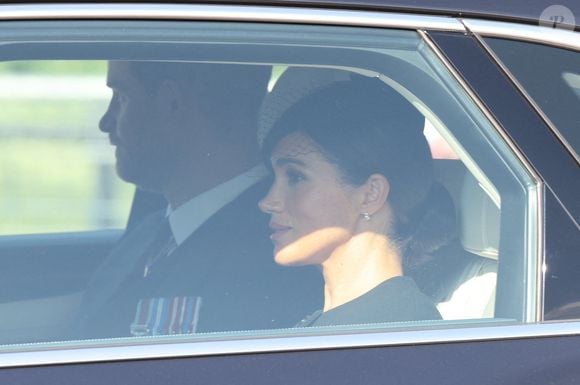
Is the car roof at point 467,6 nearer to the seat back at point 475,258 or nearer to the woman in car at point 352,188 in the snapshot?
the woman in car at point 352,188

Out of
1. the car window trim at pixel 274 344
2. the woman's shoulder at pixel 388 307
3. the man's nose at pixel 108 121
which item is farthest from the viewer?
the man's nose at pixel 108 121

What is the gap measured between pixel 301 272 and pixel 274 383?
0.24 m

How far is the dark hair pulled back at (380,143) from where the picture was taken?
7.33 ft

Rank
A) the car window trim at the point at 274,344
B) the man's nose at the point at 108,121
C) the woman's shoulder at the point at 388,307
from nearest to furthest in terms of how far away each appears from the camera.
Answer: the car window trim at the point at 274,344 < the woman's shoulder at the point at 388,307 < the man's nose at the point at 108,121

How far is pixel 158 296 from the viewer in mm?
2186

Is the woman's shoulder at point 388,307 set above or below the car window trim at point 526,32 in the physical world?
below

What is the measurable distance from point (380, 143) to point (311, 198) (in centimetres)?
16

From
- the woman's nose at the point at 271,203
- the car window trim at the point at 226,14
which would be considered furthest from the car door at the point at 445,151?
the woman's nose at the point at 271,203

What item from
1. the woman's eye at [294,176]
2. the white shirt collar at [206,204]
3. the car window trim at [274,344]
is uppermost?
the woman's eye at [294,176]

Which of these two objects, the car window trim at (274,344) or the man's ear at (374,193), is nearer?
the car window trim at (274,344)

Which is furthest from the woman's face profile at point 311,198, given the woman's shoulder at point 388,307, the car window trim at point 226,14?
the car window trim at point 226,14

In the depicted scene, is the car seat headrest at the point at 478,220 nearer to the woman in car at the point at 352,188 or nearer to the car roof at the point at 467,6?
the woman in car at the point at 352,188

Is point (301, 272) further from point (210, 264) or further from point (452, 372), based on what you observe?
point (452, 372)

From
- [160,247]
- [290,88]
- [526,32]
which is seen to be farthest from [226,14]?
[526,32]
